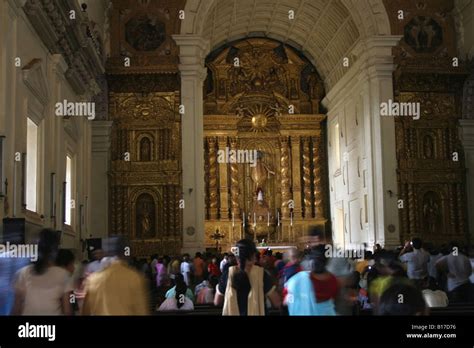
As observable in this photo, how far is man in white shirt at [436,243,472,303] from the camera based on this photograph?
13047 mm

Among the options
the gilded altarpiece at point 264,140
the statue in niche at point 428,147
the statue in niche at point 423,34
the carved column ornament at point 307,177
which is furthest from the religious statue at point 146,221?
the statue in niche at point 423,34

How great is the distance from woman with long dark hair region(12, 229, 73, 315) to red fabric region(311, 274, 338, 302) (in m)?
1.99

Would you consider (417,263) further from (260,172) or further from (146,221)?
(260,172)

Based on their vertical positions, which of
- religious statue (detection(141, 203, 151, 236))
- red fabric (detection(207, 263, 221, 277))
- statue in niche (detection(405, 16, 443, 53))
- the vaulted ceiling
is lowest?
red fabric (detection(207, 263, 221, 277))

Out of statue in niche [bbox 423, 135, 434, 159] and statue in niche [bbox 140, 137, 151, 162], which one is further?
statue in niche [bbox 423, 135, 434, 159]

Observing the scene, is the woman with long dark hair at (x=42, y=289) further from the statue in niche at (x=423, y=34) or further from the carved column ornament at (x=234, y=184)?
the carved column ornament at (x=234, y=184)

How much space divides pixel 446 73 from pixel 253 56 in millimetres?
9455

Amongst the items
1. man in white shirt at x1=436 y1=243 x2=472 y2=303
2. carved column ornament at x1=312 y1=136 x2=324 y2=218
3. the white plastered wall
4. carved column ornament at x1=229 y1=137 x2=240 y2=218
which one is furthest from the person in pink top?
carved column ornament at x1=312 y1=136 x2=324 y2=218

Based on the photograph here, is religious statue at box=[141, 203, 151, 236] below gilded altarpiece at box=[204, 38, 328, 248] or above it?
below

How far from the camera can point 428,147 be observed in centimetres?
2688

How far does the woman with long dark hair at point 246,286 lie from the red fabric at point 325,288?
2.17 feet

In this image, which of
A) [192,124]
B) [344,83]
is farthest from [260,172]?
[192,124]

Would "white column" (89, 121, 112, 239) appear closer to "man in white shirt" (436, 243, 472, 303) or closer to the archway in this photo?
the archway

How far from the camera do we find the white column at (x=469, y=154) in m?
26.5
